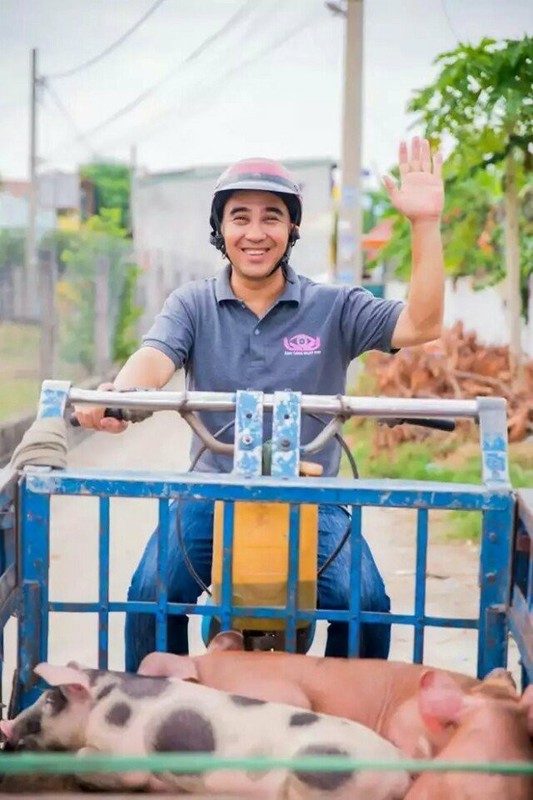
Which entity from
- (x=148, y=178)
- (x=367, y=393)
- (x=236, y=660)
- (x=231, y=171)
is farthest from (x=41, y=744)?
(x=148, y=178)

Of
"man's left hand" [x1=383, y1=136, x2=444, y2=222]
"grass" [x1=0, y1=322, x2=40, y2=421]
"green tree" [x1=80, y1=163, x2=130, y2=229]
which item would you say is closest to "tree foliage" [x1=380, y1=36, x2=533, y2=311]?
"grass" [x1=0, y1=322, x2=40, y2=421]

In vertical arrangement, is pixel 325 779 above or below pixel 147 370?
below

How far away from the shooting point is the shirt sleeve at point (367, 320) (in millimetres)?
2734

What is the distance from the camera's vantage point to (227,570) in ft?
6.61

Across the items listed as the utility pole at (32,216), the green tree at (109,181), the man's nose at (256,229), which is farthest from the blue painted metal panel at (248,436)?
the green tree at (109,181)

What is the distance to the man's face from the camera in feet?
8.73

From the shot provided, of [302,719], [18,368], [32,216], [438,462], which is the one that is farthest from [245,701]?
[32,216]

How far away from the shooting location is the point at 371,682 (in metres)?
1.83

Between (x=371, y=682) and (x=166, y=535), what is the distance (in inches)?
18.7

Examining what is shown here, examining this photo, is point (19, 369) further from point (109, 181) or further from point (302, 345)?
point (109, 181)

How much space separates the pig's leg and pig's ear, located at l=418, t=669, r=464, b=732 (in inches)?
17.4

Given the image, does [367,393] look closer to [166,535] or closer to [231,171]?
[231,171]

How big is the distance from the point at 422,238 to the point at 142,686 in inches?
54.7

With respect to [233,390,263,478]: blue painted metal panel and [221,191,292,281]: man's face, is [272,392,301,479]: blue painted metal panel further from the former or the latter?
[221,191,292,281]: man's face
